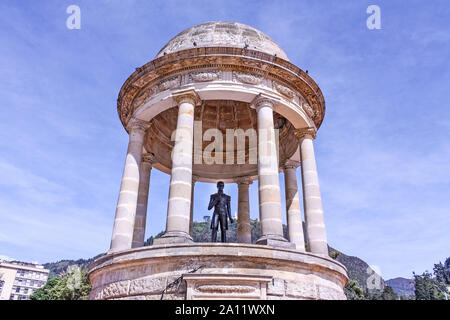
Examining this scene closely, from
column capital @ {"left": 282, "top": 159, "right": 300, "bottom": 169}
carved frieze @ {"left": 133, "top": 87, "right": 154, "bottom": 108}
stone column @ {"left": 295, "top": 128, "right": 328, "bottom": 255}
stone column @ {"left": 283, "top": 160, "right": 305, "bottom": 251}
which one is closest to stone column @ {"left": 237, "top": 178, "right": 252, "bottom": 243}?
stone column @ {"left": 283, "top": 160, "right": 305, "bottom": 251}

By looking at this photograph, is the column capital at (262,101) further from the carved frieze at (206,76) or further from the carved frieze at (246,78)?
the carved frieze at (206,76)

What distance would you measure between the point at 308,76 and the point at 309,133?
3.70 meters

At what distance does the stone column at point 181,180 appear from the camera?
53.3ft

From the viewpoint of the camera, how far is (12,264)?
137 metres

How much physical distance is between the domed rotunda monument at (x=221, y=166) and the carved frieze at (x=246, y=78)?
2.4 inches

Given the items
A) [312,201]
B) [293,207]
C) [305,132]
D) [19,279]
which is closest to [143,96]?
[305,132]

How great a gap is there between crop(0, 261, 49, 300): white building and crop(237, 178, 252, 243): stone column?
5227 inches

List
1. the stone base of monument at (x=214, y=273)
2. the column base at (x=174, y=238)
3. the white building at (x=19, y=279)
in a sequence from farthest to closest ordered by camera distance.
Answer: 1. the white building at (x=19, y=279)
2. the column base at (x=174, y=238)
3. the stone base of monument at (x=214, y=273)

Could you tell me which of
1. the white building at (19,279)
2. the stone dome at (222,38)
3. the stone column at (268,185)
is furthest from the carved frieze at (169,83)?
the white building at (19,279)

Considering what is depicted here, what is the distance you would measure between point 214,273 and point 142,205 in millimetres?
12162

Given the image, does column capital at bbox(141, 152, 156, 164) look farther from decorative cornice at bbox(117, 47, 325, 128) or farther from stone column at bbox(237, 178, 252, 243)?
stone column at bbox(237, 178, 252, 243)

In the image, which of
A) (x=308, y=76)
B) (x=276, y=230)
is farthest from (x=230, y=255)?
(x=308, y=76)

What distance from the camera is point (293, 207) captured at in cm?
2481

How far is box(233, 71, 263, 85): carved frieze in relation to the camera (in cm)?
2061
